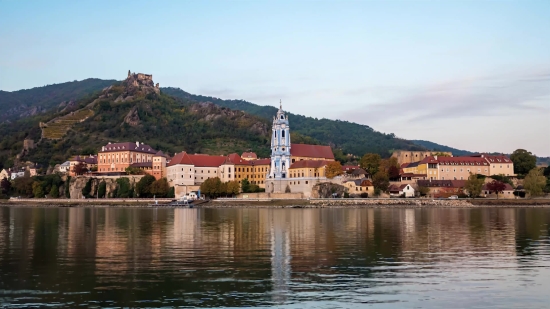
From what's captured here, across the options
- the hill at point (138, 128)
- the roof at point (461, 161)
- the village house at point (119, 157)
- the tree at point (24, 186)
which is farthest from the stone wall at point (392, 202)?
the hill at point (138, 128)

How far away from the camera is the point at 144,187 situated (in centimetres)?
9538

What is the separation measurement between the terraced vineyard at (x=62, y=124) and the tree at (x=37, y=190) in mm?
46131

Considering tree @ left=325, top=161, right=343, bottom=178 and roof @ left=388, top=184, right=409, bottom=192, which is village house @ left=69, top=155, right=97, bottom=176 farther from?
roof @ left=388, top=184, right=409, bottom=192

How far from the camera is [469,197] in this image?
83.5m

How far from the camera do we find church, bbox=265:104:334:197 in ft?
307

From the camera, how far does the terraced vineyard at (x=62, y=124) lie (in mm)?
148500

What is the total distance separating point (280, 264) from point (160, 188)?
7470cm

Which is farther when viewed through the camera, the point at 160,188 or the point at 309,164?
the point at 309,164

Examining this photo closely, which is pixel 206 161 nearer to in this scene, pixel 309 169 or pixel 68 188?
pixel 309 169

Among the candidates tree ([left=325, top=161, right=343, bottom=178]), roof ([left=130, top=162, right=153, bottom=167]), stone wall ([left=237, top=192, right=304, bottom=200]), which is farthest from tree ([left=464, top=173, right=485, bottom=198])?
roof ([left=130, top=162, right=153, bottom=167])

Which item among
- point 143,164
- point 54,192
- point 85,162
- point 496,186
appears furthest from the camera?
point 85,162

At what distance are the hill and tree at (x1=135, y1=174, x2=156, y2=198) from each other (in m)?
37.6

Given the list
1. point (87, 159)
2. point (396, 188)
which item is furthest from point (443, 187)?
point (87, 159)

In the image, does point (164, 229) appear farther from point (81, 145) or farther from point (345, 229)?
point (81, 145)
